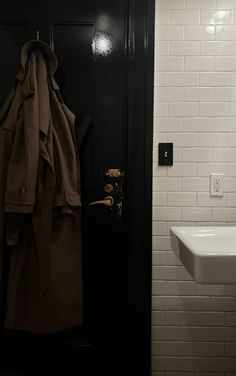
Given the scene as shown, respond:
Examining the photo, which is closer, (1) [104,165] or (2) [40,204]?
(2) [40,204]

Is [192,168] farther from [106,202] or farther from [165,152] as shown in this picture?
[106,202]

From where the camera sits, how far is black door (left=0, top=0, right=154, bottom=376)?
153cm

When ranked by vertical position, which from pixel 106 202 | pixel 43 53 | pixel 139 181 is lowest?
pixel 106 202

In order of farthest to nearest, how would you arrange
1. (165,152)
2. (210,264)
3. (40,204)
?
(165,152) < (40,204) < (210,264)

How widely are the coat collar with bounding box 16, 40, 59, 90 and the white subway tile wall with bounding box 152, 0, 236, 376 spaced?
0.50m

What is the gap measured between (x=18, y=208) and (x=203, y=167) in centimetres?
91

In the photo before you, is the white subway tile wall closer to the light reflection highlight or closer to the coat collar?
the light reflection highlight

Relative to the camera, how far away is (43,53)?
143cm

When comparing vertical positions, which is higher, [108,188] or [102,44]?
[102,44]

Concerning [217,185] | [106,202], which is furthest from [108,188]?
[217,185]

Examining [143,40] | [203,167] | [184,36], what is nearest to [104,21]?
[143,40]

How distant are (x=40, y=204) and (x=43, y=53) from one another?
0.70m

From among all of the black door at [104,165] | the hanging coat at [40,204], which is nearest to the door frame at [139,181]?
the black door at [104,165]

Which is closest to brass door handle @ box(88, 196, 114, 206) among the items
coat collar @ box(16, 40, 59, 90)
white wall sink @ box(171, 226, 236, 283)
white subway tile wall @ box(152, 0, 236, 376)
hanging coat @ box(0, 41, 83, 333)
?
hanging coat @ box(0, 41, 83, 333)
